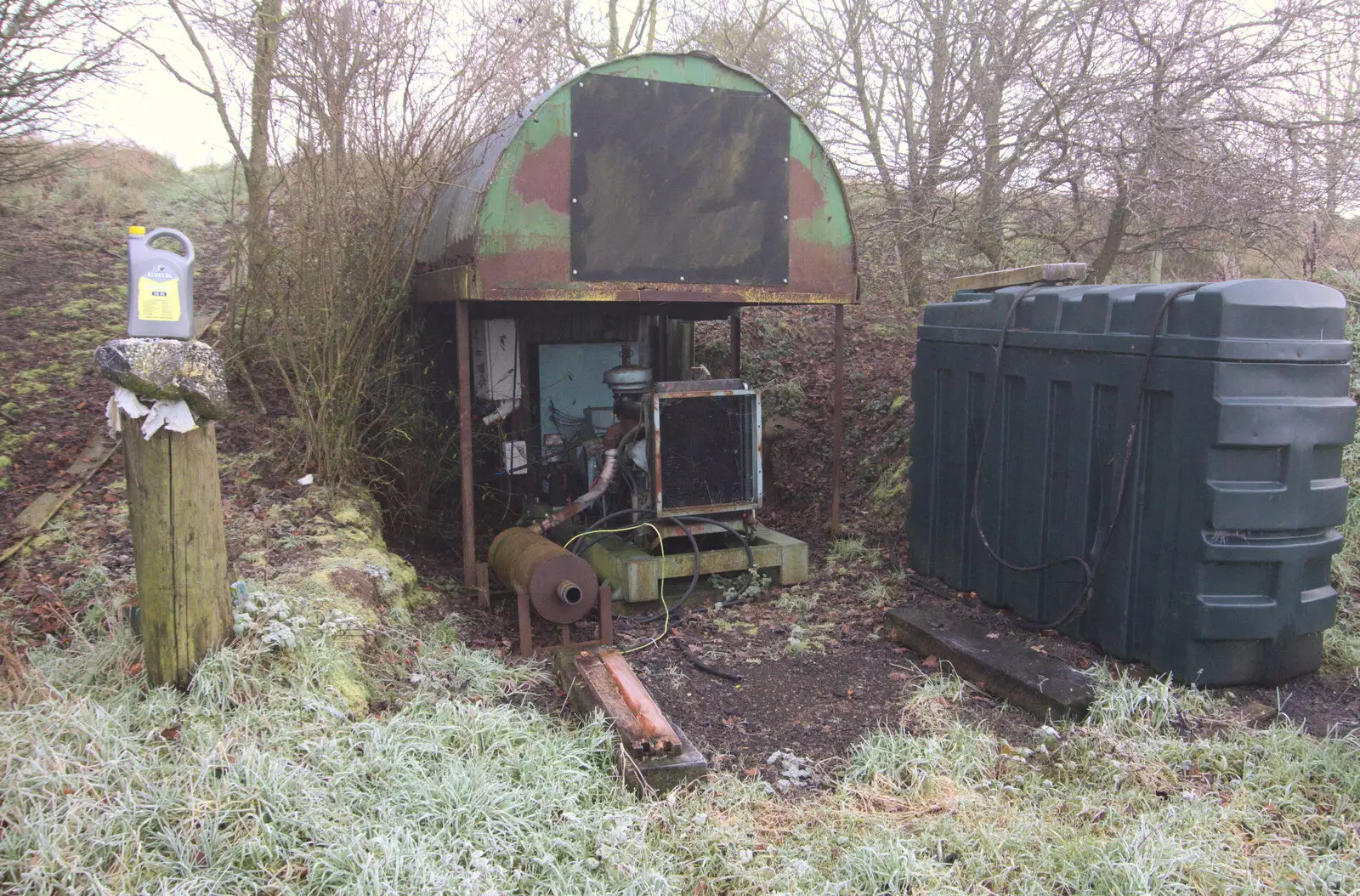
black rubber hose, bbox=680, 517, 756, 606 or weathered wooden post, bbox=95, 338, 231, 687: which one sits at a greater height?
weathered wooden post, bbox=95, 338, 231, 687

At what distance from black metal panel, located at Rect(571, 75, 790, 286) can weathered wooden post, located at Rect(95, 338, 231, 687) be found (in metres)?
2.78

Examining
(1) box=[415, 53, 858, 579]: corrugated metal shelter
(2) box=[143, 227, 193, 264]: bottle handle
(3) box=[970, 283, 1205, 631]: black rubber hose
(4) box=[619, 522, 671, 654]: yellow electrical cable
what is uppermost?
(1) box=[415, 53, 858, 579]: corrugated metal shelter

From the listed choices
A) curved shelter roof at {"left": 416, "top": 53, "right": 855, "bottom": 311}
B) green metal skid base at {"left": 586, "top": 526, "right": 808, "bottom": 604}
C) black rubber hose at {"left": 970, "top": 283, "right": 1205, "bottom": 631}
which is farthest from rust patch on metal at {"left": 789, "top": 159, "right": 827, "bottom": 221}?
green metal skid base at {"left": 586, "top": 526, "right": 808, "bottom": 604}

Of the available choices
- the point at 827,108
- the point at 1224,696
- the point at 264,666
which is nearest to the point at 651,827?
the point at 264,666

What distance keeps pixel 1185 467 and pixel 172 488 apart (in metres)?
4.04

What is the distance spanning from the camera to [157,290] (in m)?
3.13

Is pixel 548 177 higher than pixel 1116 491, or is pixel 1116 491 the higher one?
pixel 548 177

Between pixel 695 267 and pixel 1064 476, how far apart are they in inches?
104

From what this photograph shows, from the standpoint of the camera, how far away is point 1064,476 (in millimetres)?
4578

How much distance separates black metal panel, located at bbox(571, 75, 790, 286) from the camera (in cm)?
558

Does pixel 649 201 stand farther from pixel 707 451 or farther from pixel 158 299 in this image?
pixel 158 299

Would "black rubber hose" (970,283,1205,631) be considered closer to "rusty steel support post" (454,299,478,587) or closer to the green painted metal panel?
the green painted metal panel

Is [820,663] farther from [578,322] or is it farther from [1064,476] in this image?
[578,322]

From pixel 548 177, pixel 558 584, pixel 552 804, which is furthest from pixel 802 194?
pixel 552 804
